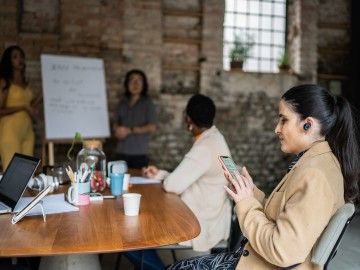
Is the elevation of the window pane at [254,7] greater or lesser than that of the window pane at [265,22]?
greater

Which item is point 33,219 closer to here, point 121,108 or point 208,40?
point 121,108

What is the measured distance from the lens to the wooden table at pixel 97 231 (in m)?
1.47

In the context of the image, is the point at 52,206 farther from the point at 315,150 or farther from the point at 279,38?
the point at 279,38

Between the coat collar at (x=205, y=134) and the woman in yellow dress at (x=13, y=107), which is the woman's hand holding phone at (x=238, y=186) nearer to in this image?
the coat collar at (x=205, y=134)

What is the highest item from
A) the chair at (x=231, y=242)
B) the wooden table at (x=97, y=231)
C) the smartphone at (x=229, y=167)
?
the smartphone at (x=229, y=167)

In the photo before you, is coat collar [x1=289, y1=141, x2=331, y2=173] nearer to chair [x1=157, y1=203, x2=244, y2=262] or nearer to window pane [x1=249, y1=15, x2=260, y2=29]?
chair [x1=157, y1=203, x2=244, y2=262]

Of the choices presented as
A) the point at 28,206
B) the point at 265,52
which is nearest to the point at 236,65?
the point at 265,52

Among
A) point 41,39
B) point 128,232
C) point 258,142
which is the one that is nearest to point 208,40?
point 258,142

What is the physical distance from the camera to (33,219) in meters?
1.81

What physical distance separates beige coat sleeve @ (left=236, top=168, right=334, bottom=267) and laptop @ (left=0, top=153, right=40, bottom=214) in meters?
1.03

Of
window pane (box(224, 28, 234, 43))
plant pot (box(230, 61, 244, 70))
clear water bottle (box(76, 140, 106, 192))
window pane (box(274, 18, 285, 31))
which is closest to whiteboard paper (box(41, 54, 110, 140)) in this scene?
clear water bottle (box(76, 140, 106, 192))

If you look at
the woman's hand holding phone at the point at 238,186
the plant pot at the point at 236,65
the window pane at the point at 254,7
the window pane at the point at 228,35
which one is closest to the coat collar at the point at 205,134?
the woman's hand holding phone at the point at 238,186

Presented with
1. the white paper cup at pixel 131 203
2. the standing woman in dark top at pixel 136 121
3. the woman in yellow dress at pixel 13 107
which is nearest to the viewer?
the white paper cup at pixel 131 203

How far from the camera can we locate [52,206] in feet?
6.68
